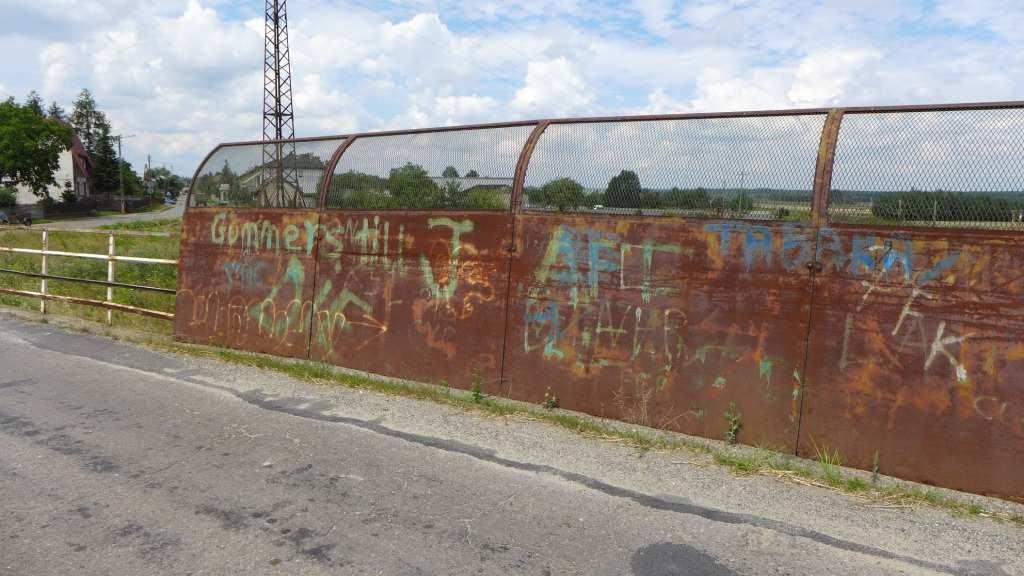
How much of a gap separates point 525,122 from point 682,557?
406cm

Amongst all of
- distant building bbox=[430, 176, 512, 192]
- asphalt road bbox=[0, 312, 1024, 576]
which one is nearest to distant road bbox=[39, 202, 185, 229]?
distant building bbox=[430, 176, 512, 192]

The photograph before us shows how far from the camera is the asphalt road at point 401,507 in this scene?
354 cm

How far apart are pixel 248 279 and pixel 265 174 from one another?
4.12 feet

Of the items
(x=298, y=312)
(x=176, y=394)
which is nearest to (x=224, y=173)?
(x=298, y=312)

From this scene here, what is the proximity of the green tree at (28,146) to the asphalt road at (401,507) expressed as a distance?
73.3 meters

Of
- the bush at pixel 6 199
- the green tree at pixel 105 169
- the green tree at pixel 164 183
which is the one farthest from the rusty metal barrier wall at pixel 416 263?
the green tree at pixel 164 183

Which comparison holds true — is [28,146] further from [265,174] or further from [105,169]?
[265,174]

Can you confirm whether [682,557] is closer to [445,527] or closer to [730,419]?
[445,527]

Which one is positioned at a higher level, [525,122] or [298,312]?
[525,122]

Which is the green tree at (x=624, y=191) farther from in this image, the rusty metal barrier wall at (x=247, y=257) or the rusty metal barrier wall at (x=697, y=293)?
the rusty metal barrier wall at (x=247, y=257)

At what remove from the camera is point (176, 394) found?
658 cm

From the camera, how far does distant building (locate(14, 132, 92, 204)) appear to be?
2985 inches

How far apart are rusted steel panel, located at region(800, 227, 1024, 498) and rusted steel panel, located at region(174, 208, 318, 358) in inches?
202

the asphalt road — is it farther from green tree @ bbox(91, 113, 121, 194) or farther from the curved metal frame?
green tree @ bbox(91, 113, 121, 194)
